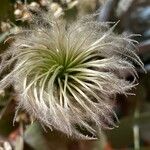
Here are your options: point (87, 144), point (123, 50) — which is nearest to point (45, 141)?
point (87, 144)

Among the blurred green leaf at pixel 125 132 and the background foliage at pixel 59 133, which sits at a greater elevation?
the background foliage at pixel 59 133

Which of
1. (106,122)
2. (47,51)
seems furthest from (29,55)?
(106,122)

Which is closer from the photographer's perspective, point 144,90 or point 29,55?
point 29,55

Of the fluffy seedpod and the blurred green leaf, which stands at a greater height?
the fluffy seedpod

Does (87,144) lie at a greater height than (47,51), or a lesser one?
lesser

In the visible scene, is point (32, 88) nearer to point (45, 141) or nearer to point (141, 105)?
point (45, 141)

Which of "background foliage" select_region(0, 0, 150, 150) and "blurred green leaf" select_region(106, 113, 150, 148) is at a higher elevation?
"background foliage" select_region(0, 0, 150, 150)

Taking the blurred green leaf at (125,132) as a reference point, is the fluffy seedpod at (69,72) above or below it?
above

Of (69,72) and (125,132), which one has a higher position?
(69,72)
